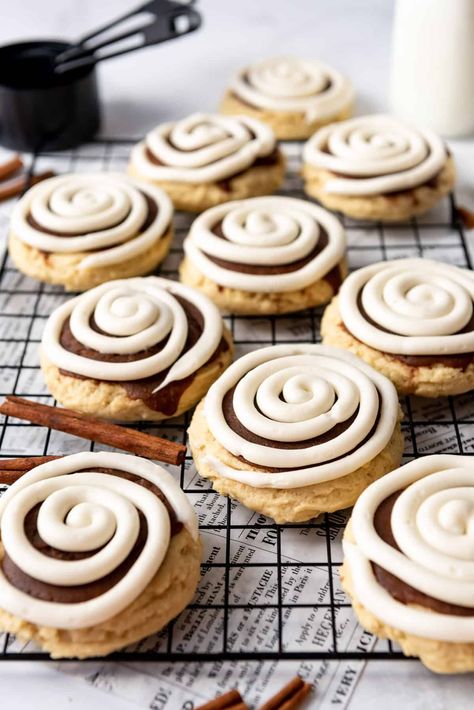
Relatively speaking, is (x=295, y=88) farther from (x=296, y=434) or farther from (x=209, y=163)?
(x=296, y=434)

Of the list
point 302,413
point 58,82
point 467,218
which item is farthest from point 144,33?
point 302,413

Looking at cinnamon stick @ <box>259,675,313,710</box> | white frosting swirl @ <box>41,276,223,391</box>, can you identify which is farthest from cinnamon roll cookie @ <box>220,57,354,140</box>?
cinnamon stick @ <box>259,675,313,710</box>

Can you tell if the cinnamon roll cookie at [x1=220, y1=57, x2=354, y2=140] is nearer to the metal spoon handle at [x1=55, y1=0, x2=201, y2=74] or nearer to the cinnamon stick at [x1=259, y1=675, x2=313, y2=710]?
the metal spoon handle at [x1=55, y1=0, x2=201, y2=74]

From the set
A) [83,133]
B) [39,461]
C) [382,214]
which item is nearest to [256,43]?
[83,133]

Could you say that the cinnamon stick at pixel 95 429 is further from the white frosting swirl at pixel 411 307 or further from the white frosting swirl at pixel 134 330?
the white frosting swirl at pixel 411 307

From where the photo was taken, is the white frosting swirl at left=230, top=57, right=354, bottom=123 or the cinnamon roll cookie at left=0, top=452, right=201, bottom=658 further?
the white frosting swirl at left=230, top=57, right=354, bottom=123

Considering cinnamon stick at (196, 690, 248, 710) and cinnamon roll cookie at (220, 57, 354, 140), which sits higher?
cinnamon roll cookie at (220, 57, 354, 140)
